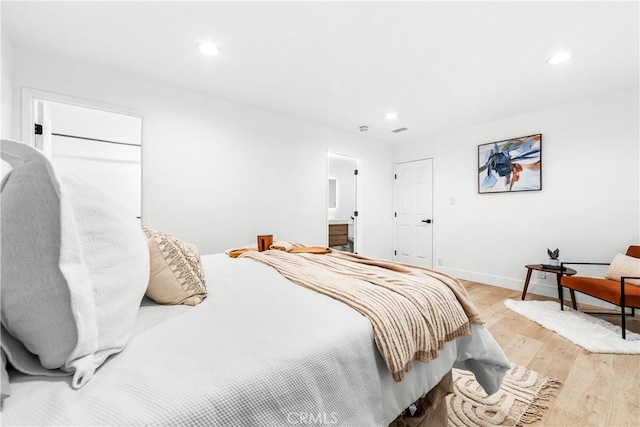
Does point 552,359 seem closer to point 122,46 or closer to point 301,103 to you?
point 301,103

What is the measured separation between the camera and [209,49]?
222 cm

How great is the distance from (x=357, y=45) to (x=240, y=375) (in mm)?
2407

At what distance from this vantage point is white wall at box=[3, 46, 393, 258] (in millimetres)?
2480

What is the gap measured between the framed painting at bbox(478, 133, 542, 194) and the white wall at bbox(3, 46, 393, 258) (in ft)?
7.02

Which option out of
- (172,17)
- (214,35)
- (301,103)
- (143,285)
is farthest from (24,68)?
(143,285)

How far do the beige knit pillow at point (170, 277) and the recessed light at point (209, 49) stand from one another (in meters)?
1.81

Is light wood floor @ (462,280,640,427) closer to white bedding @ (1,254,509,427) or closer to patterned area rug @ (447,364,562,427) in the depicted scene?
patterned area rug @ (447,364,562,427)

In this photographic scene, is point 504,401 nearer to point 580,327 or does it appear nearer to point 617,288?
point 580,327

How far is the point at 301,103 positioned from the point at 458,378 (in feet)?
10.5


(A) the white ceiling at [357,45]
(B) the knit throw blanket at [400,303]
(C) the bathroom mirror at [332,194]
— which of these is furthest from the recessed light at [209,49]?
(C) the bathroom mirror at [332,194]

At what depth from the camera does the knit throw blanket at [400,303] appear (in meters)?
0.95

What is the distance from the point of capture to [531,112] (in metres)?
3.57

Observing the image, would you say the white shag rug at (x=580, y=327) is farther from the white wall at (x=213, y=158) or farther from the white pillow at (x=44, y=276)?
the white pillow at (x=44, y=276)

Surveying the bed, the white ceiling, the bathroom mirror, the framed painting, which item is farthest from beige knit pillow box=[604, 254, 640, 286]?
the bathroom mirror
